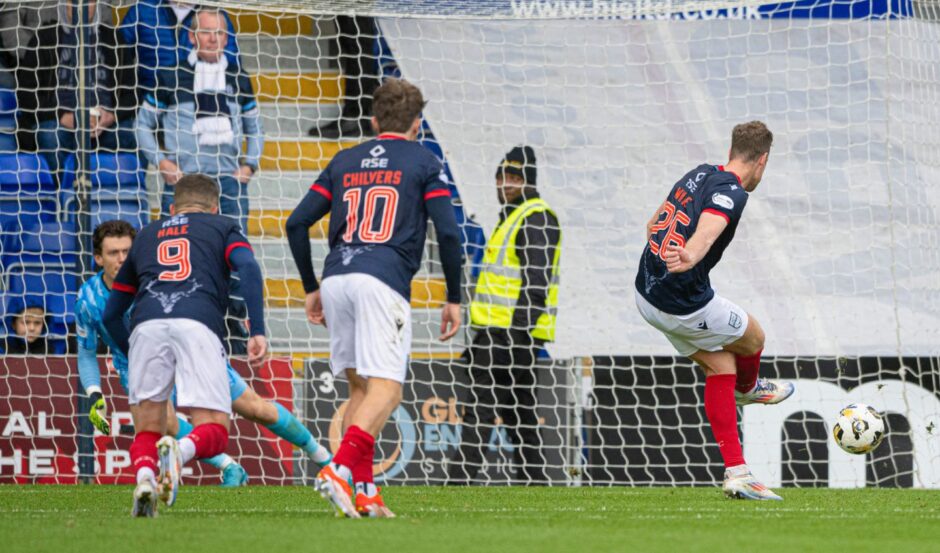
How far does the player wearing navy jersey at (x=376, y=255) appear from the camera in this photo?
5285 millimetres

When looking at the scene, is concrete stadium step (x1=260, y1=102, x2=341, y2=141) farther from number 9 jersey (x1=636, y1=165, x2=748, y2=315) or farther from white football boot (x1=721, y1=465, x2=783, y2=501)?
white football boot (x1=721, y1=465, x2=783, y2=501)

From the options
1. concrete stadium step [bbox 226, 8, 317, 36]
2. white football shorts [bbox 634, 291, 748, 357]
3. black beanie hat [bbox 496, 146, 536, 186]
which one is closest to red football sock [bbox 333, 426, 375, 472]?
white football shorts [bbox 634, 291, 748, 357]

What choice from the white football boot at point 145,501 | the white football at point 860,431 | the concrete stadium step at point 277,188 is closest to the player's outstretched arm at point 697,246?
the white football at point 860,431

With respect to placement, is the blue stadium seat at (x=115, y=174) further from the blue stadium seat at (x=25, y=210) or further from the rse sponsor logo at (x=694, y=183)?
the rse sponsor logo at (x=694, y=183)

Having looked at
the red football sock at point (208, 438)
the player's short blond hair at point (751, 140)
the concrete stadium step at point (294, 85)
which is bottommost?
the red football sock at point (208, 438)

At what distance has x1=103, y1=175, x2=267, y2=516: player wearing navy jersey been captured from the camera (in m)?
5.62

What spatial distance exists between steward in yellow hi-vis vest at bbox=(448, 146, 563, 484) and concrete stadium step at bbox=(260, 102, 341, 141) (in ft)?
8.31

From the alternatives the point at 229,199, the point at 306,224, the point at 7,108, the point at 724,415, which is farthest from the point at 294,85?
the point at 306,224

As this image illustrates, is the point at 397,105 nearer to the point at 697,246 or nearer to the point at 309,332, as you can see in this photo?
the point at 697,246

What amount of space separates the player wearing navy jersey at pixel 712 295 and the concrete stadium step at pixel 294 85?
17.1 feet

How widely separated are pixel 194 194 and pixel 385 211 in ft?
3.31

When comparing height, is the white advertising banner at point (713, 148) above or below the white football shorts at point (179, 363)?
above

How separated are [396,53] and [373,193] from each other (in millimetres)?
6144

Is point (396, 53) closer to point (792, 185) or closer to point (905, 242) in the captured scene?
point (792, 185)
